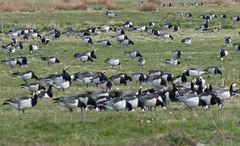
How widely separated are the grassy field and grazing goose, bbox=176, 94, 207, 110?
1.03 feet

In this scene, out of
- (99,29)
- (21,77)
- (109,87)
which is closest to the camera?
(109,87)

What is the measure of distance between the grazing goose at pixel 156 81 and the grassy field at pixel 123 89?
1.00 m

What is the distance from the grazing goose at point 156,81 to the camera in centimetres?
2217

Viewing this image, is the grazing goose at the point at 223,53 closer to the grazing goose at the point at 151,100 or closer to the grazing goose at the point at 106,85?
the grazing goose at the point at 106,85

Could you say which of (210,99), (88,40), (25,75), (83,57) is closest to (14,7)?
(88,40)

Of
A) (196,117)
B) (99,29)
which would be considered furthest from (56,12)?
(196,117)

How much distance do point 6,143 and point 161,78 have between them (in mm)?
11335

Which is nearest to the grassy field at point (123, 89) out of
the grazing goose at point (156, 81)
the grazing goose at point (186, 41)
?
the grazing goose at point (186, 41)

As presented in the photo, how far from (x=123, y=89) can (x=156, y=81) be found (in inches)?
47.9

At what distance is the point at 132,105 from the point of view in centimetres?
1619

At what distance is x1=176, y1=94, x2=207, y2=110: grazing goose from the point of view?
16.0 m

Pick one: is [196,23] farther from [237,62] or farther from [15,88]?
[15,88]

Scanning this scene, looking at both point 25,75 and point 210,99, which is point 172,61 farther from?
point 210,99

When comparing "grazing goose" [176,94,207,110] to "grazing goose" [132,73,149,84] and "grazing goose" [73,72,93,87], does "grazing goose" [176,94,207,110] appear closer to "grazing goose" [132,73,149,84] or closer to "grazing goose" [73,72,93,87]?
"grazing goose" [132,73,149,84]
